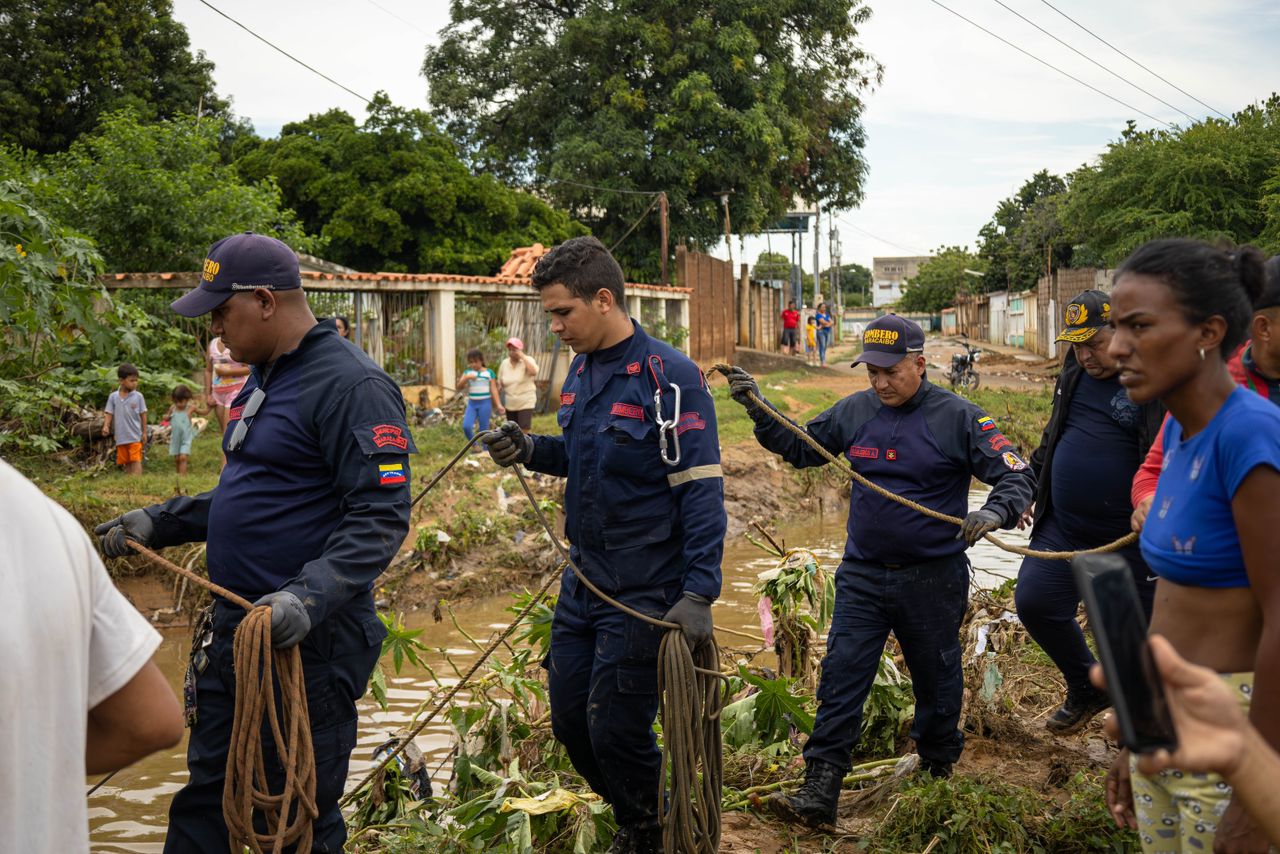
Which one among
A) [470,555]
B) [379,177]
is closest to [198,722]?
[470,555]

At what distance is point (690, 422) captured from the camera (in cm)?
379

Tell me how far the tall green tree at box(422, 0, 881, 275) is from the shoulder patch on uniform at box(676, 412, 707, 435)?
2364cm

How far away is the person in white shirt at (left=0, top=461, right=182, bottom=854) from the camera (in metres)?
1.53

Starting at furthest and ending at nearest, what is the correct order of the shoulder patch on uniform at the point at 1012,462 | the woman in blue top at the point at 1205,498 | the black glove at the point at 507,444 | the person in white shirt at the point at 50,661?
1. the shoulder patch on uniform at the point at 1012,462
2. the black glove at the point at 507,444
3. the woman in blue top at the point at 1205,498
4. the person in white shirt at the point at 50,661

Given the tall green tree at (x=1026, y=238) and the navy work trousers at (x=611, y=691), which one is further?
the tall green tree at (x=1026, y=238)

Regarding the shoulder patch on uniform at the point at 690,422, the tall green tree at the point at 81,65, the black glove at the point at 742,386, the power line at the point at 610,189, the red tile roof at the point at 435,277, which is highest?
the tall green tree at the point at 81,65

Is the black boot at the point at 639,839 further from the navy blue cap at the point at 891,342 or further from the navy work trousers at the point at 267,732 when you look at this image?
the navy blue cap at the point at 891,342

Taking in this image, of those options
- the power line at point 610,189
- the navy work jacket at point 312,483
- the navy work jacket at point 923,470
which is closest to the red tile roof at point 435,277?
the power line at point 610,189

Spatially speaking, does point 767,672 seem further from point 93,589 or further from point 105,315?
point 105,315

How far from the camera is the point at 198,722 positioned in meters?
3.25

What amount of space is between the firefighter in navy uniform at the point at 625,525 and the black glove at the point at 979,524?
1.01 m

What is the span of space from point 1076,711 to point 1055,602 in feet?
2.05

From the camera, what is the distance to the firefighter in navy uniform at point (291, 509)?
320cm

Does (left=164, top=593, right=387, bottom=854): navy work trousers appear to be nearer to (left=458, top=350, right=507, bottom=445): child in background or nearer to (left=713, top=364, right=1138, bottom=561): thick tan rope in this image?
(left=713, top=364, right=1138, bottom=561): thick tan rope
